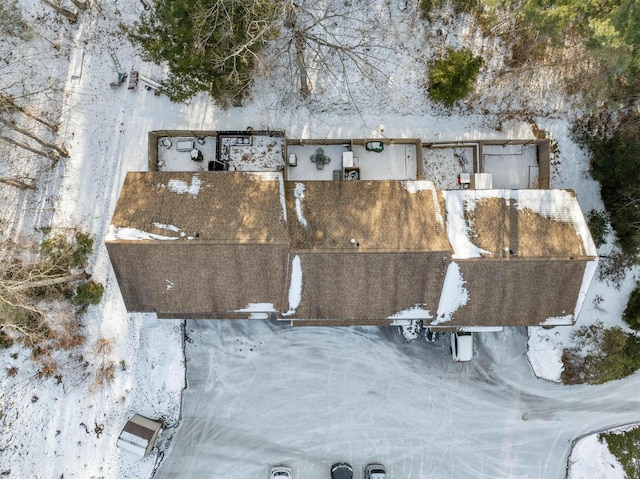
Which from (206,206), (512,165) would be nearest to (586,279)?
(512,165)

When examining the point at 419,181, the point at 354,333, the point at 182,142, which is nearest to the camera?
the point at 419,181

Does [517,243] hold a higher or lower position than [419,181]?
lower

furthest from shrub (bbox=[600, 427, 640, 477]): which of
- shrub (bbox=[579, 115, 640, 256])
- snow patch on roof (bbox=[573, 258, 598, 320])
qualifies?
shrub (bbox=[579, 115, 640, 256])

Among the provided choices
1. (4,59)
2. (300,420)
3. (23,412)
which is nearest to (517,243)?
(300,420)

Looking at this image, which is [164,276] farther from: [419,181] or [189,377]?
[419,181]

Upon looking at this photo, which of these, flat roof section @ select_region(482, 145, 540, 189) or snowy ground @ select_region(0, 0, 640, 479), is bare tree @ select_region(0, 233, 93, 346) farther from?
flat roof section @ select_region(482, 145, 540, 189)

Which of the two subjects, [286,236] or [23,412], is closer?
[286,236]
